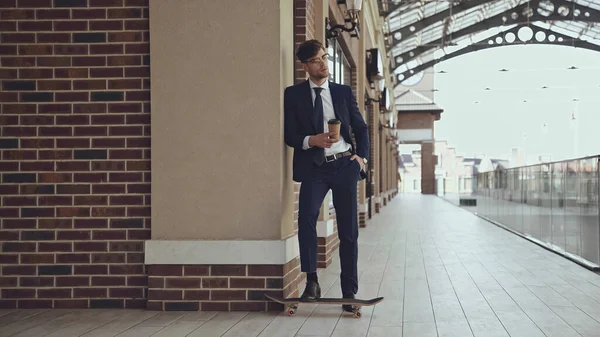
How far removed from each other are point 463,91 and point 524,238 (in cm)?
3354

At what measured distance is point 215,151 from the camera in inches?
165

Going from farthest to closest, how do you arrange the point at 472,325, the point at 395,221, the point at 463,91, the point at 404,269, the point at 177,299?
the point at 463,91 < the point at 395,221 < the point at 404,269 < the point at 177,299 < the point at 472,325

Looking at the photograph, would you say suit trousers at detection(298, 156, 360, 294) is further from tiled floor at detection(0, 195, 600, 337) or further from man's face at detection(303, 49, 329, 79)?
man's face at detection(303, 49, 329, 79)

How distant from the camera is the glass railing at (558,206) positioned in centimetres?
664

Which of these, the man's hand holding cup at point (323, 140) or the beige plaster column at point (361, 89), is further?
the beige plaster column at point (361, 89)

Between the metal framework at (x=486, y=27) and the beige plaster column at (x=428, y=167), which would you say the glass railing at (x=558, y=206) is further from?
the beige plaster column at (x=428, y=167)

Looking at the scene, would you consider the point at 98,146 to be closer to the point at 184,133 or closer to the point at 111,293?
the point at 184,133

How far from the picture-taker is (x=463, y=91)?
139 feet

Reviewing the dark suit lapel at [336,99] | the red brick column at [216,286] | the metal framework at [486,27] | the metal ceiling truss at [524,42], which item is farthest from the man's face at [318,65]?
the metal ceiling truss at [524,42]

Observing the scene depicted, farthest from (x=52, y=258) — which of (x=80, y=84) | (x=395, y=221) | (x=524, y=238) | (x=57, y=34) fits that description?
(x=395, y=221)

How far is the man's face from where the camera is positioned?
409 centimetres

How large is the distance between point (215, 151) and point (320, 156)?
2.08 ft

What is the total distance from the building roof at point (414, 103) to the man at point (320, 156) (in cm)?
3670

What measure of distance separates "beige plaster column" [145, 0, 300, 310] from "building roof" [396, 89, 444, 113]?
121ft
